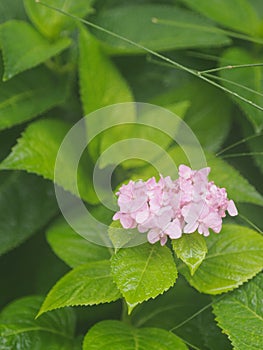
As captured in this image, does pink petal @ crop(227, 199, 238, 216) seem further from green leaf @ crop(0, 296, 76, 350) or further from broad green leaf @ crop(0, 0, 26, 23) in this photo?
broad green leaf @ crop(0, 0, 26, 23)

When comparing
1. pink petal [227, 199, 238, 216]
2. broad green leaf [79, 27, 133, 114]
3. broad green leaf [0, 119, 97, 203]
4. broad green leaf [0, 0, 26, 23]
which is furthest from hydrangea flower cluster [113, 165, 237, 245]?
broad green leaf [0, 0, 26, 23]

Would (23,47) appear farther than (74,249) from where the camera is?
Yes

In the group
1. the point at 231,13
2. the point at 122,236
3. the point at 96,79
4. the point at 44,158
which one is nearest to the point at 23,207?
the point at 44,158

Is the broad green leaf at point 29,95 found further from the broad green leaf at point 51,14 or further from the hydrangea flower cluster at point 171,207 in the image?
the hydrangea flower cluster at point 171,207

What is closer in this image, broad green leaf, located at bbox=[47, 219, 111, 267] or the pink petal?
the pink petal

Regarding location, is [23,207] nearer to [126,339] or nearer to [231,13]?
[126,339]

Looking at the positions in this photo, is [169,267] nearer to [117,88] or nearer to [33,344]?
[33,344]

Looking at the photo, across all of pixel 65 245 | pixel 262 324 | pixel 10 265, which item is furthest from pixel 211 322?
pixel 10 265
